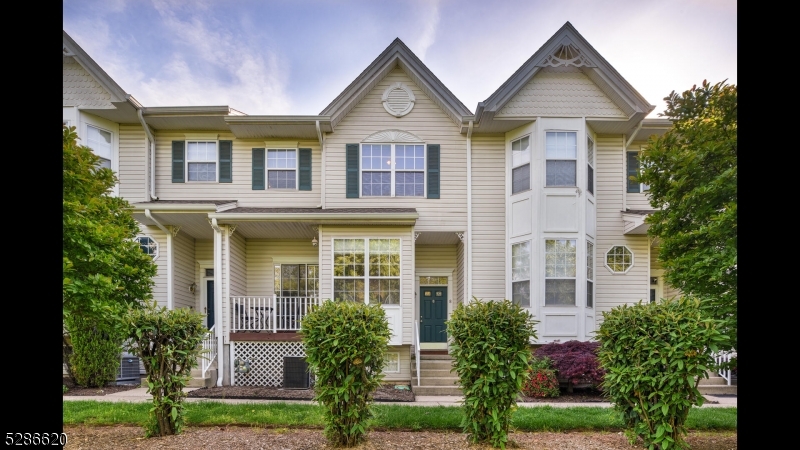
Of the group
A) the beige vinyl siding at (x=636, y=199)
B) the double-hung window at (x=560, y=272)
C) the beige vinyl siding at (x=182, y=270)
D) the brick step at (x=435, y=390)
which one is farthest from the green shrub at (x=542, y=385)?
the beige vinyl siding at (x=182, y=270)

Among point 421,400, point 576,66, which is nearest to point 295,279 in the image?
point 421,400

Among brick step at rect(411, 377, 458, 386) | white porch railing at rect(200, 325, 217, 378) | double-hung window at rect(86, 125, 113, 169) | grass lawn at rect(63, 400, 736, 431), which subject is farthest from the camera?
double-hung window at rect(86, 125, 113, 169)

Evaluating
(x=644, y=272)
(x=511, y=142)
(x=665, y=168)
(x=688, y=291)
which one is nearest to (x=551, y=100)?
(x=511, y=142)

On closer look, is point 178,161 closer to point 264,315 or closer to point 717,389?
point 264,315

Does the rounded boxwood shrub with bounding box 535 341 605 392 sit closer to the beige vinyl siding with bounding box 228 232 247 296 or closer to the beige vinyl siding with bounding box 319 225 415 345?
the beige vinyl siding with bounding box 319 225 415 345

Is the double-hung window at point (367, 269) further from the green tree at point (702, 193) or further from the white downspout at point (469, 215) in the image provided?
the green tree at point (702, 193)

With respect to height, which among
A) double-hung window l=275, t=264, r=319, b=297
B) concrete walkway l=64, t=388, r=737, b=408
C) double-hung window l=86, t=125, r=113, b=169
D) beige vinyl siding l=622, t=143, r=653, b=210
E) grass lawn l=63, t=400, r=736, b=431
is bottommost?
concrete walkway l=64, t=388, r=737, b=408

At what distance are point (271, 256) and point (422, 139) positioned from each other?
16.3 feet

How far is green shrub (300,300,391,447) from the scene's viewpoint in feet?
16.5

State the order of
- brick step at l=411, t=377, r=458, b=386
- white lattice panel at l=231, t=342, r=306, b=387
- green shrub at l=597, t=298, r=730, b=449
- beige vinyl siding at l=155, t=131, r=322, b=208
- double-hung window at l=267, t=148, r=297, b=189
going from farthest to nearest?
double-hung window at l=267, t=148, r=297, b=189, beige vinyl siding at l=155, t=131, r=322, b=208, white lattice panel at l=231, t=342, r=306, b=387, brick step at l=411, t=377, r=458, b=386, green shrub at l=597, t=298, r=730, b=449

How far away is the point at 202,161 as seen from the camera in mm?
11789

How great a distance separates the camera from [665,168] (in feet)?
19.2

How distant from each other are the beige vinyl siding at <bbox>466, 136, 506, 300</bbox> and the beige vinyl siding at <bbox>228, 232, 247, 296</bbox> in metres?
5.73

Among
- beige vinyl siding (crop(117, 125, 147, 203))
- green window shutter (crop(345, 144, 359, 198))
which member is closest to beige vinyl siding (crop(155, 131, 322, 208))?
beige vinyl siding (crop(117, 125, 147, 203))
